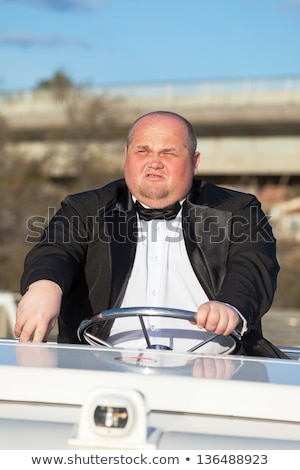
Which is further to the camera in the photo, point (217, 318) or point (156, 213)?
point (156, 213)

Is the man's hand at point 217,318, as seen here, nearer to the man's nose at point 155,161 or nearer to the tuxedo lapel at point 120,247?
the tuxedo lapel at point 120,247

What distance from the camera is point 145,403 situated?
5.93 feet

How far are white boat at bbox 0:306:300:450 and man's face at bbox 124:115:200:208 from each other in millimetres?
A: 1329

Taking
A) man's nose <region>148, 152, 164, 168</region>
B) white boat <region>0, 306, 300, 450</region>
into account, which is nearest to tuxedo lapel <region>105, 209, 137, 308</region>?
man's nose <region>148, 152, 164, 168</region>

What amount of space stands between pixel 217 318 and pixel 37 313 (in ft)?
1.98

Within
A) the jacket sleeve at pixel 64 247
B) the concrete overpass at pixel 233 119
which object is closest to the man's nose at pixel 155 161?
the jacket sleeve at pixel 64 247

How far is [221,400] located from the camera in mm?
1972

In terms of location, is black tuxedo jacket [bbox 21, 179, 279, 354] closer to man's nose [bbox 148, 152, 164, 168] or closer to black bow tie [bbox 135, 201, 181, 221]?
black bow tie [bbox 135, 201, 181, 221]

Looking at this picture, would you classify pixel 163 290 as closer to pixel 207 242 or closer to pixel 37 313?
pixel 207 242

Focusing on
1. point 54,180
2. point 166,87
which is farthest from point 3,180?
point 166,87

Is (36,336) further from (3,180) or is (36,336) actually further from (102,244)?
(3,180)

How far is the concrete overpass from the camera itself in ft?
79.7

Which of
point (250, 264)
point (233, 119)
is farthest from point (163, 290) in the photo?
point (233, 119)

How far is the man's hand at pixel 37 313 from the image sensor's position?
2.75m
